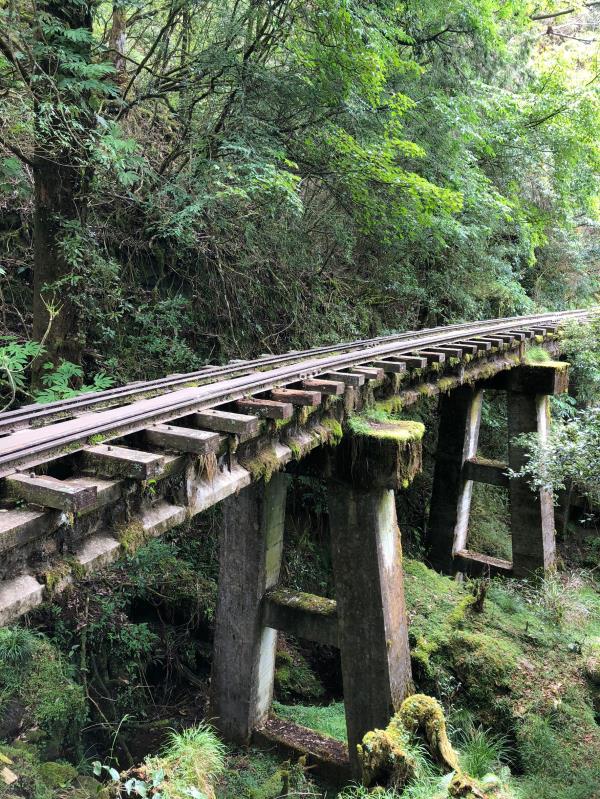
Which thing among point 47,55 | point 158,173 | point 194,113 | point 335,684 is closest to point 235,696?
point 335,684

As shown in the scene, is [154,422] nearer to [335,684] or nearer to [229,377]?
[229,377]

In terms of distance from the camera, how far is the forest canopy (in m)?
5.32

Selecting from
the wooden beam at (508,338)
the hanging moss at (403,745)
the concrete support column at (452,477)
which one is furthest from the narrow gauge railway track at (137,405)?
the concrete support column at (452,477)

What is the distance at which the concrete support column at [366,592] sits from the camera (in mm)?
4695

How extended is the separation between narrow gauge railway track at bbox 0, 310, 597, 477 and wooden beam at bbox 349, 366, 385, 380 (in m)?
0.12

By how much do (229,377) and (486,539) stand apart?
324 inches

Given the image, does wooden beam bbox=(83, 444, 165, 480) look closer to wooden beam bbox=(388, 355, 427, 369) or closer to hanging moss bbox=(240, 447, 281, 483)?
hanging moss bbox=(240, 447, 281, 483)

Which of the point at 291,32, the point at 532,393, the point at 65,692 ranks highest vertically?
the point at 291,32

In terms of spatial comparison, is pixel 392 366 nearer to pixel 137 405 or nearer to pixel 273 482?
pixel 273 482

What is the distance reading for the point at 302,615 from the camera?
521 cm

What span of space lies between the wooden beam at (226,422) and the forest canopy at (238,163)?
2.67 m

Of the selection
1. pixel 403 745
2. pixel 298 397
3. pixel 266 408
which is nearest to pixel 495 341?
pixel 298 397

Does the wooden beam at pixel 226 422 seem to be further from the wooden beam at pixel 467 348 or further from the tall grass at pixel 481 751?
the wooden beam at pixel 467 348

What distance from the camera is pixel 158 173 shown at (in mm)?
6566
